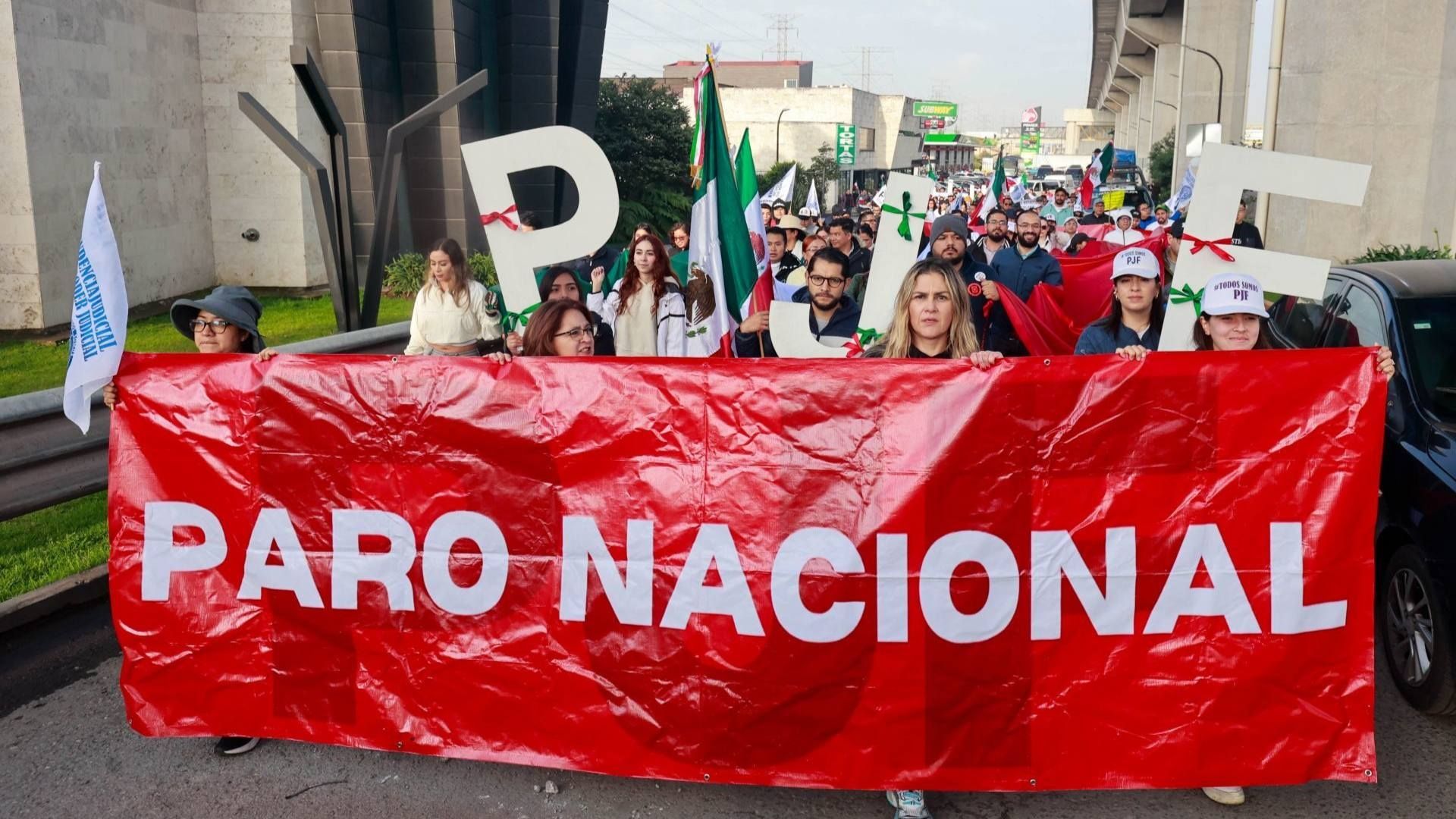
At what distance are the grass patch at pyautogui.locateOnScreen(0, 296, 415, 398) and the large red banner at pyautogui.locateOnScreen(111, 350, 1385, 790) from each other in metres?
7.26

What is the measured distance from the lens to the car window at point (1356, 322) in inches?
231

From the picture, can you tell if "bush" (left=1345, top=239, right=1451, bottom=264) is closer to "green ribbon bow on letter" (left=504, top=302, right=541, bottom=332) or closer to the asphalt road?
the asphalt road

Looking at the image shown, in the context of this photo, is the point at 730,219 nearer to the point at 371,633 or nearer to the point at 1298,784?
the point at 371,633

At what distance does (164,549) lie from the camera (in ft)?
15.2

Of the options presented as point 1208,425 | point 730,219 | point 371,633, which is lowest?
point 371,633

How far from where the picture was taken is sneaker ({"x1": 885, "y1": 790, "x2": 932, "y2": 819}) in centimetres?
408

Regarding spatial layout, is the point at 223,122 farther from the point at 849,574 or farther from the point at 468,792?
the point at 849,574

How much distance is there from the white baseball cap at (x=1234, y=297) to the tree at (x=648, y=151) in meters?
37.4

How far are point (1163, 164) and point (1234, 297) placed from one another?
6192cm

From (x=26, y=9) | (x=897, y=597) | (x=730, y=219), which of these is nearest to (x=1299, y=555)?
(x=897, y=597)

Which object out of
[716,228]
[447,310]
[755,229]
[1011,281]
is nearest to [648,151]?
[1011,281]

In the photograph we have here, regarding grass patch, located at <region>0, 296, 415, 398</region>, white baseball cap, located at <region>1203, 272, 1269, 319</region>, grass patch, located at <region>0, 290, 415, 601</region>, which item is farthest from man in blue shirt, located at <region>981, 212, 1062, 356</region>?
grass patch, located at <region>0, 296, 415, 398</region>

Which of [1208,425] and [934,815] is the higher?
[1208,425]

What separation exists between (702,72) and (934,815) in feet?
12.7
